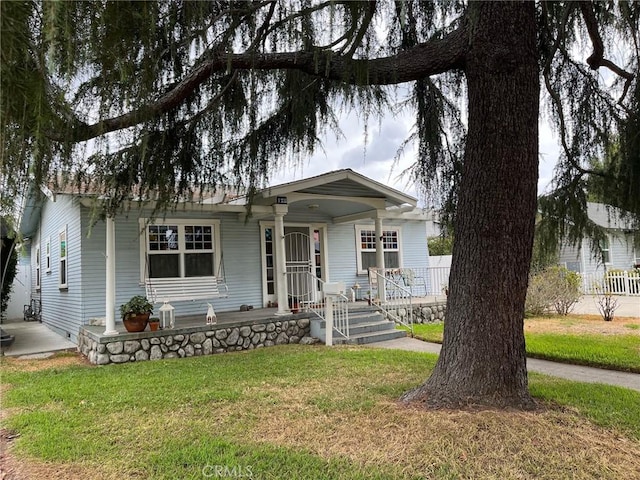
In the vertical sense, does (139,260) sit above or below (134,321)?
above

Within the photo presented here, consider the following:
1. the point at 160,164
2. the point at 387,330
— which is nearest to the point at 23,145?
the point at 160,164

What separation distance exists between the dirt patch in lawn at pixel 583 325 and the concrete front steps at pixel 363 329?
3.04 metres

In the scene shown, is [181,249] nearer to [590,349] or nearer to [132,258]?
[132,258]

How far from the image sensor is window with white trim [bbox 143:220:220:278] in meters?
9.33

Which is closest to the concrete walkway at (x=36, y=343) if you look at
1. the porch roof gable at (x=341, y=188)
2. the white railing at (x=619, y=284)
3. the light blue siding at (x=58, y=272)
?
the light blue siding at (x=58, y=272)

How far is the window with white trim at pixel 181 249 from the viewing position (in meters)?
9.33

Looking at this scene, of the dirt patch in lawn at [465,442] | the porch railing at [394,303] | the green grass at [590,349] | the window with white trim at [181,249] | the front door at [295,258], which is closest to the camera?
the dirt patch in lawn at [465,442]

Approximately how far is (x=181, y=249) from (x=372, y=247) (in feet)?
19.0

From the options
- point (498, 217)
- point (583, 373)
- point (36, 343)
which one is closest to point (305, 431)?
point (498, 217)

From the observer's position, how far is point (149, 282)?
28.7 ft

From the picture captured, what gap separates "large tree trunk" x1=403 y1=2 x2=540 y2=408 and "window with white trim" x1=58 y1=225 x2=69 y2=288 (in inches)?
357

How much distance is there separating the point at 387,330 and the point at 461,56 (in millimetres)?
6381

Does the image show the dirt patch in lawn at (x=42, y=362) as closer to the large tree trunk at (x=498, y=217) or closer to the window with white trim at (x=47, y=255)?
the window with white trim at (x=47, y=255)

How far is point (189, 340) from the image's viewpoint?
7887mm
